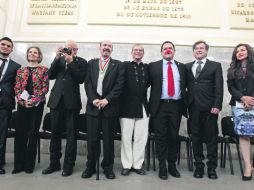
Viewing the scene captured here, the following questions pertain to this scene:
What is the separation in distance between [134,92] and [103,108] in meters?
0.48

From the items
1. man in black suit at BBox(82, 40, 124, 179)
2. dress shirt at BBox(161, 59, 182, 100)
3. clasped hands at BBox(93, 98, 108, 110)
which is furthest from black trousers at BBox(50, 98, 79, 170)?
dress shirt at BBox(161, 59, 182, 100)

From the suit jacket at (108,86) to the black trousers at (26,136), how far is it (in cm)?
69

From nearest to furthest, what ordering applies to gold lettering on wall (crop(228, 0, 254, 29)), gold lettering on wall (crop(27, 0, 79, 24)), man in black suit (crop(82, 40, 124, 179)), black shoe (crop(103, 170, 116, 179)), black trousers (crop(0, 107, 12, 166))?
black shoe (crop(103, 170, 116, 179)) → man in black suit (crop(82, 40, 124, 179)) → black trousers (crop(0, 107, 12, 166)) → gold lettering on wall (crop(228, 0, 254, 29)) → gold lettering on wall (crop(27, 0, 79, 24))

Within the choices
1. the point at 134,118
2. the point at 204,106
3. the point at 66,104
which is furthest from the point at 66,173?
the point at 204,106

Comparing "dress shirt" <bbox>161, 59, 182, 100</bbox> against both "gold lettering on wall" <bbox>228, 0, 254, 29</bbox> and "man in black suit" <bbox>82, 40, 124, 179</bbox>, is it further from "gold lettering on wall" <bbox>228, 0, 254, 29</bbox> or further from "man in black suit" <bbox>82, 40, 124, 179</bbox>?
"gold lettering on wall" <bbox>228, 0, 254, 29</bbox>

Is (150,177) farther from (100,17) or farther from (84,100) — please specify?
(100,17)

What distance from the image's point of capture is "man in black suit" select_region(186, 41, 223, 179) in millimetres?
3213

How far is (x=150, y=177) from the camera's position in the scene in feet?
10.5

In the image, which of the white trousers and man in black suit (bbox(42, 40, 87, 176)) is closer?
man in black suit (bbox(42, 40, 87, 176))

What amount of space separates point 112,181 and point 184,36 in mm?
3132

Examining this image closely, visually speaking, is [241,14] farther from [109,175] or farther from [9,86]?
[9,86]

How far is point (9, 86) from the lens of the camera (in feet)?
11.2

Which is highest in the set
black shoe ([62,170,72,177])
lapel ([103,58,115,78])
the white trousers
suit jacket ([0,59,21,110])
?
lapel ([103,58,115,78])

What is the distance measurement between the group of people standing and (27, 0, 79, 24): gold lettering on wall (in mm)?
1808
